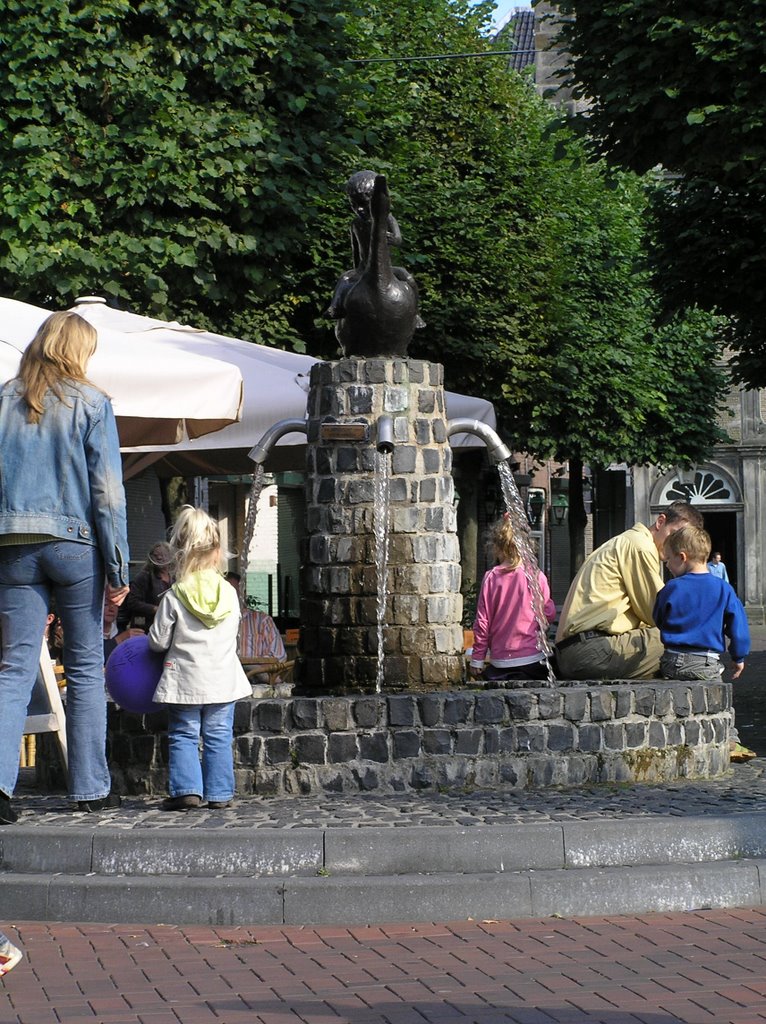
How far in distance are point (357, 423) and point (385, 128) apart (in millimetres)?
13303

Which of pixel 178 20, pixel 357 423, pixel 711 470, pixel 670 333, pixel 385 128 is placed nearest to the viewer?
pixel 357 423

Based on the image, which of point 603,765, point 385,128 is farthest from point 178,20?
point 603,765

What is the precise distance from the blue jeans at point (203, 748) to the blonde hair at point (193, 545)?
64 centimetres

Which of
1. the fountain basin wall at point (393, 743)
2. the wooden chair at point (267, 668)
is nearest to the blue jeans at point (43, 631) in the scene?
the fountain basin wall at point (393, 743)

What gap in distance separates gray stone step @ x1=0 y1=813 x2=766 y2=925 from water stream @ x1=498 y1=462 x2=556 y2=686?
11.3 ft

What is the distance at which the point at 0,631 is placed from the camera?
720 centimetres

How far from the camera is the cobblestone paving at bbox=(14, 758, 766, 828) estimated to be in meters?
7.43

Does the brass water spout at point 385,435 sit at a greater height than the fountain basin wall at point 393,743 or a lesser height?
greater

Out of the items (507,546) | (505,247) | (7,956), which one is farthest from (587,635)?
(505,247)

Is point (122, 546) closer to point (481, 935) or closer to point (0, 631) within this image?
point (0, 631)

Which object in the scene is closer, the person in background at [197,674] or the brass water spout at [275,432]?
the person in background at [197,674]

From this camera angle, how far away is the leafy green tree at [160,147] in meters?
17.4

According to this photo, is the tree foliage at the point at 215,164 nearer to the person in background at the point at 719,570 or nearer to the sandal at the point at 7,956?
the person in background at the point at 719,570

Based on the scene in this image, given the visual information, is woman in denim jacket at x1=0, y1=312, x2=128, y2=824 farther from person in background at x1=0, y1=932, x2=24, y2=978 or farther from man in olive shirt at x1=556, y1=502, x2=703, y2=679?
man in olive shirt at x1=556, y1=502, x2=703, y2=679
